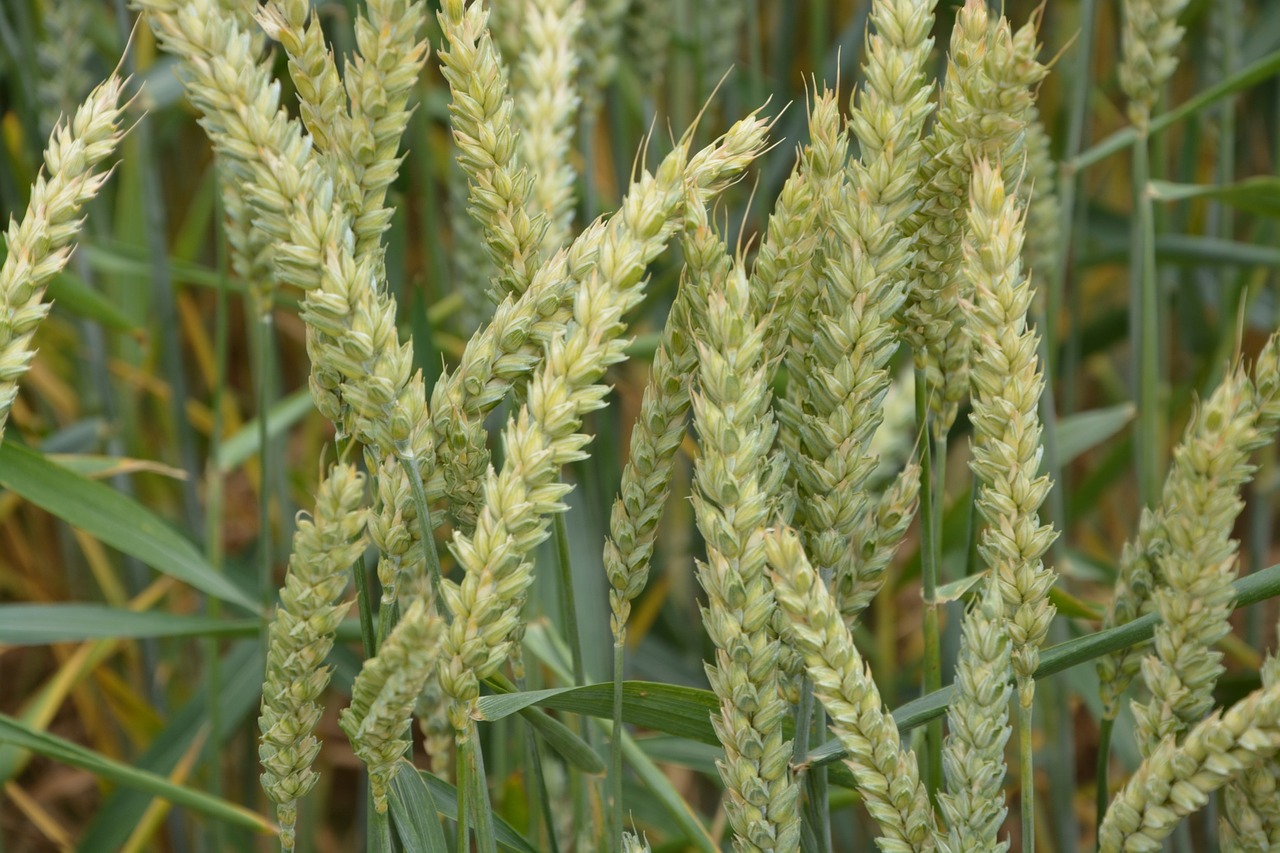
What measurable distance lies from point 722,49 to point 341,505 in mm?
1006

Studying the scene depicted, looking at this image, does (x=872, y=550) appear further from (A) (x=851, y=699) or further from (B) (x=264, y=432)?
(B) (x=264, y=432)

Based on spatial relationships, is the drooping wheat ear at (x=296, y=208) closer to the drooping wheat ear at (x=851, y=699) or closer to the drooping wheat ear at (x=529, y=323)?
the drooping wheat ear at (x=529, y=323)

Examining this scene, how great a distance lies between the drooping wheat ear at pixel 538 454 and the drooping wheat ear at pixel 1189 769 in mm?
289

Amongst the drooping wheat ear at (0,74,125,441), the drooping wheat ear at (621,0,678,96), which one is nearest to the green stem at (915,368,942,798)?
the drooping wheat ear at (0,74,125,441)

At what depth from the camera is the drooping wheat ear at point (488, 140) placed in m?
0.53

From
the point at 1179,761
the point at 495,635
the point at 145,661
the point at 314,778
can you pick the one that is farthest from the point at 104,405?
the point at 1179,761

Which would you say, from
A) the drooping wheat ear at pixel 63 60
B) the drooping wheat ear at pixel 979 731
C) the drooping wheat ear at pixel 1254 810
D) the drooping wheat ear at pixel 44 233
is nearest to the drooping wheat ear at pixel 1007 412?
the drooping wheat ear at pixel 979 731

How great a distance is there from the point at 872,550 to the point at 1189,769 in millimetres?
167

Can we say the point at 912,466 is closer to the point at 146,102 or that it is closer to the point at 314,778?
the point at 314,778

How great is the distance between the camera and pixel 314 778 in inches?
22.2

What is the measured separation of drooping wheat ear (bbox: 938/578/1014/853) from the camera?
1.73 ft

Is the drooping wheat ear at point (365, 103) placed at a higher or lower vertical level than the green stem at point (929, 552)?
higher

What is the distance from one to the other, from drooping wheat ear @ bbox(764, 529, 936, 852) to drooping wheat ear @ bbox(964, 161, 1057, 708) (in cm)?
8

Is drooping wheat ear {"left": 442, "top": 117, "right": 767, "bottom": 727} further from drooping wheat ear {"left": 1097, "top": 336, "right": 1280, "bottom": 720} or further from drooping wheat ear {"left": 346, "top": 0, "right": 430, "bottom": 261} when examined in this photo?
drooping wheat ear {"left": 1097, "top": 336, "right": 1280, "bottom": 720}
